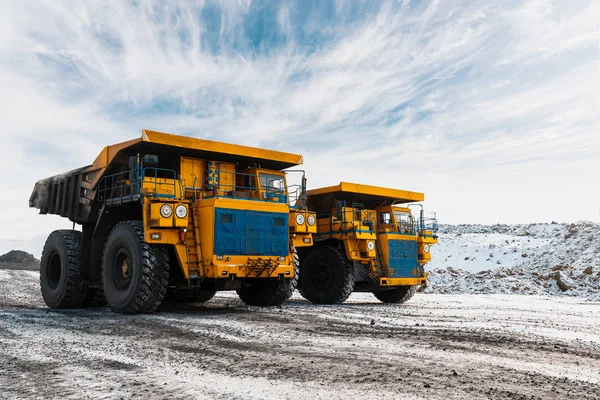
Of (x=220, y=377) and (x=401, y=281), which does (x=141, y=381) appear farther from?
(x=401, y=281)

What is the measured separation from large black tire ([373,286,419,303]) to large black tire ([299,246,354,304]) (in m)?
2.04

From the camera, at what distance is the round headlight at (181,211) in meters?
10.2

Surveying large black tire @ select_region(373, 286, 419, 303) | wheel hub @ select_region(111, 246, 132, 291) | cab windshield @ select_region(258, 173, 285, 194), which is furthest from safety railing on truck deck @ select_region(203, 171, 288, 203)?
large black tire @ select_region(373, 286, 419, 303)

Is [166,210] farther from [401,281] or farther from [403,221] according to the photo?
[403,221]

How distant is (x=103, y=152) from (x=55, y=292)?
3751 mm

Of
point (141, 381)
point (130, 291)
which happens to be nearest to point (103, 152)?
point (130, 291)

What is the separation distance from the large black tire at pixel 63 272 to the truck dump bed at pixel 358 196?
661cm

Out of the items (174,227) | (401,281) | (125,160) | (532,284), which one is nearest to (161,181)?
(174,227)

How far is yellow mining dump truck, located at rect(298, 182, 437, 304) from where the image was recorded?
14188 mm

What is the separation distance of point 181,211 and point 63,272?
4312mm

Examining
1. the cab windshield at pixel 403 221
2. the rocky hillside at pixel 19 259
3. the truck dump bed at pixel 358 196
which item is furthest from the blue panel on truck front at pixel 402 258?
the rocky hillside at pixel 19 259

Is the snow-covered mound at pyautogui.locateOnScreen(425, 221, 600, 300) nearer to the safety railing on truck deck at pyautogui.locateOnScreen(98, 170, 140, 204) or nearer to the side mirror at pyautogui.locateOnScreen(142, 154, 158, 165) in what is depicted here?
the safety railing on truck deck at pyautogui.locateOnScreen(98, 170, 140, 204)

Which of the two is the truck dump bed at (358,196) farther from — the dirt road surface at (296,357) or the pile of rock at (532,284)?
the pile of rock at (532,284)

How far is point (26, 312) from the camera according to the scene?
11.2 meters
